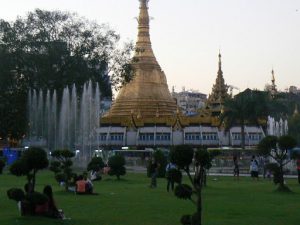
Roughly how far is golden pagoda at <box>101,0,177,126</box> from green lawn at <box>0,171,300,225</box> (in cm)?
5830

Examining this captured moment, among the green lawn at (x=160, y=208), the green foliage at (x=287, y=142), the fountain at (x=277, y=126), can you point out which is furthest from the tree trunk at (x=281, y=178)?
the fountain at (x=277, y=126)

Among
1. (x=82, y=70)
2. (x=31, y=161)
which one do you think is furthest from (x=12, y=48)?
(x=31, y=161)

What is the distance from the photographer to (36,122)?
55.2 meters

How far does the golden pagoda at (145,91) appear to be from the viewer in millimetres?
86438

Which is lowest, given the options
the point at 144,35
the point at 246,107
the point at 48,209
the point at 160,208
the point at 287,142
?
the point at 160,208

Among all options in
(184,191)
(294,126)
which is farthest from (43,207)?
(294,126)

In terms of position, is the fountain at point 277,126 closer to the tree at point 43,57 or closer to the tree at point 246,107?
the tree at point 246,107

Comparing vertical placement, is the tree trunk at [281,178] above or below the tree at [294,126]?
below

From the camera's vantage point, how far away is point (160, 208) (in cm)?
1891

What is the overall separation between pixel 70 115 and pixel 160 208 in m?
34.7

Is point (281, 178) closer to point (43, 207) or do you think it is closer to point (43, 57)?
point (43, 207)

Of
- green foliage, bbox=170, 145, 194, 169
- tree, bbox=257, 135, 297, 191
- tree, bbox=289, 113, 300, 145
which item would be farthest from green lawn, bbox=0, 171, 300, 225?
tree, bbox=289, 113, 300, 145

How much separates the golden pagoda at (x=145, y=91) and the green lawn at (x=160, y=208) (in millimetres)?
58301

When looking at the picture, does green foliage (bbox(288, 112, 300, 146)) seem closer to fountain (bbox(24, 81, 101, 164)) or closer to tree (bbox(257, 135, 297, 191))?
fountain (bbox(24, 81, 101, 164))
